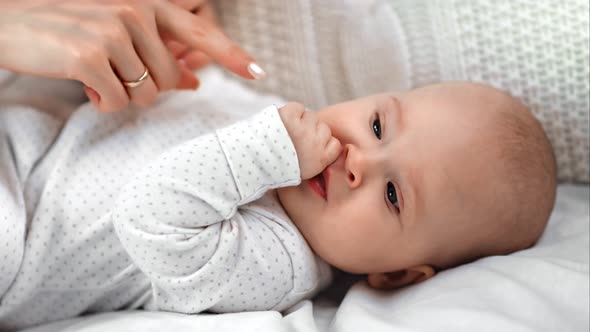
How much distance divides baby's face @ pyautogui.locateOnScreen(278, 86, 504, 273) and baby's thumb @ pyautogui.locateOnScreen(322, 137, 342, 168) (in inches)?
0.8

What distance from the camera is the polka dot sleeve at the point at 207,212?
Result: 1.12 meters

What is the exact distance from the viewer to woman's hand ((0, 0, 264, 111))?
3.74ft

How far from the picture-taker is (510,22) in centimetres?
156

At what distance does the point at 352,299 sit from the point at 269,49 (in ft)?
2.33

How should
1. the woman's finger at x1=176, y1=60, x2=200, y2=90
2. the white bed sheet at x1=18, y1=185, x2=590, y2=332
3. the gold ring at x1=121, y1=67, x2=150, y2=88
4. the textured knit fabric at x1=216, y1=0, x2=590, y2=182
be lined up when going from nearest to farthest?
1. the white bed sheet at x1=18, y1=185, x2=590, y2=332
2. the gold ring at x1=121, y1=67, x2=150, y2=88
3. the woman's finger at x1=176, y1=60, x2=200, y2=90
4. the textured knit fabric at x1=216, y1=0, x2=590, y2=182

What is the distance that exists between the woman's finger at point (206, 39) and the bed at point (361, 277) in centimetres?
39

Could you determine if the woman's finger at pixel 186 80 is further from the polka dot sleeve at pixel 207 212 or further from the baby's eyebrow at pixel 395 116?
the baby's eyebrow at pixel 395 116

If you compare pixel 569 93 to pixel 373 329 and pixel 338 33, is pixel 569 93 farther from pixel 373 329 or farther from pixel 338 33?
pixel 373 329

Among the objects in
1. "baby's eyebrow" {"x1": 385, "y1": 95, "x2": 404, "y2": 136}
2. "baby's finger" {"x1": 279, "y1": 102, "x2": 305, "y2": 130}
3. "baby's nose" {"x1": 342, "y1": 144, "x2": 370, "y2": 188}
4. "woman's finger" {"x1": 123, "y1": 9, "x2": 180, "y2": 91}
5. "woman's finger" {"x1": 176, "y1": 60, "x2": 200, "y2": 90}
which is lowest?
"baby's nose" {"x1": 342, "y1": 144, "x2": 370, "y2": 188}

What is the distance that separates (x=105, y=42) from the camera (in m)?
1.14

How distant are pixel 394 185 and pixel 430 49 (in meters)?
0.54

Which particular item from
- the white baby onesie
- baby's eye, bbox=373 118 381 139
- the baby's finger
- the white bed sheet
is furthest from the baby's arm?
baby's eye, bbox=373 118 381 139

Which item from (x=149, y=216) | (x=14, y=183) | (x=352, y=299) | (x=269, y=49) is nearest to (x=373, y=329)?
(x=352, y=299)

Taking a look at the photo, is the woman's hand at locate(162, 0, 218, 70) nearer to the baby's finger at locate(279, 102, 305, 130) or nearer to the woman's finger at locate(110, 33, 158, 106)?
the woman's finger at locate(110, 33, 158, 106)
